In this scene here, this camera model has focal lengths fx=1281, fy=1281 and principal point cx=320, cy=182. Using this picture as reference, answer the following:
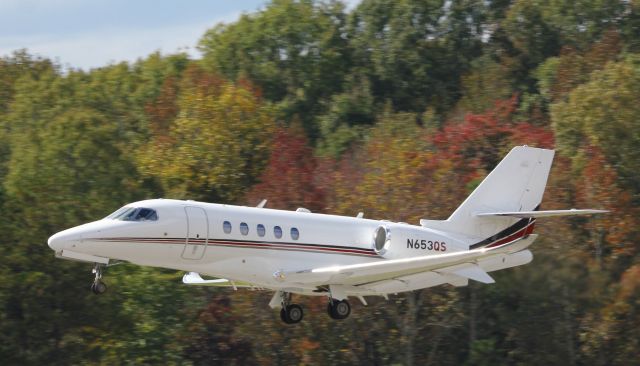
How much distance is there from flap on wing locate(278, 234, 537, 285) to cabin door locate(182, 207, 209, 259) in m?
1.69

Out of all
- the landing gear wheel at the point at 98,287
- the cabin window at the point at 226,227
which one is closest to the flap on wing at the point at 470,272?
the cabin window at the point at 226,227

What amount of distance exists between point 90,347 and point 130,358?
1.20 m

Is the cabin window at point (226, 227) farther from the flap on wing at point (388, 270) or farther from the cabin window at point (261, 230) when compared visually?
the flap on wing at point (388, 270)

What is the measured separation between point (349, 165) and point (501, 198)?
20.8m

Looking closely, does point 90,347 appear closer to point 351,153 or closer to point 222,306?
point 222,306

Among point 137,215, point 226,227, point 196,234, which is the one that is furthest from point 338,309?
point 137,215

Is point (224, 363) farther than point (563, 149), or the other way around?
point (563, 149)

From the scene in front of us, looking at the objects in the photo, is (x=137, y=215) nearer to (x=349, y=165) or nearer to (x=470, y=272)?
(x=470, y=272)

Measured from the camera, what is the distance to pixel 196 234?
80.4ft

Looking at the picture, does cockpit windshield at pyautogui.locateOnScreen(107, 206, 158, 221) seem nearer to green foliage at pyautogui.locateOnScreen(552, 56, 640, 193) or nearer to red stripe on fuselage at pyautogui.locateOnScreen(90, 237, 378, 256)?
red stripe on fuselage at pyautogui.locateOnScreen(90, 237, 378, 256)

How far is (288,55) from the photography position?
63.9 meters

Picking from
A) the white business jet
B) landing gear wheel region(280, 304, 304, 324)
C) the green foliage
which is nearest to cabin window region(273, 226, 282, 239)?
the white business jet

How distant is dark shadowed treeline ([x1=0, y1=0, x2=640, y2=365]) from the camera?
119ft

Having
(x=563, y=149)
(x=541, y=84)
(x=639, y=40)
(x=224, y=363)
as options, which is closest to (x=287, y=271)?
(x=224, y=363)
